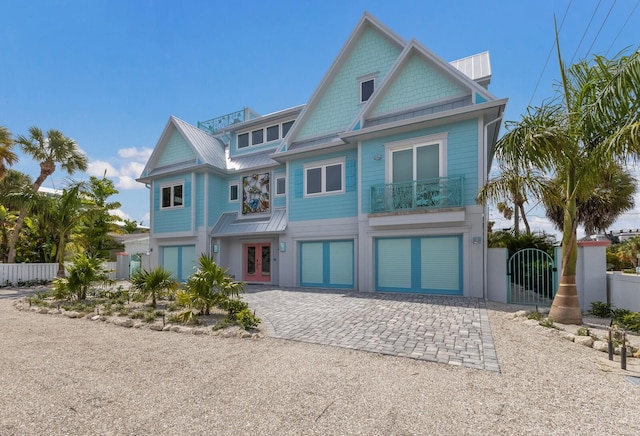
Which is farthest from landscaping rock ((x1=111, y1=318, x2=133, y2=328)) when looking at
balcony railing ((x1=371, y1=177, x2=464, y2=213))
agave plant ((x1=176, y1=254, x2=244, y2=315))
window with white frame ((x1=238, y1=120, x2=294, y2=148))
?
window with white frame ((x1=238, y1=120, x2=294, y2=148))

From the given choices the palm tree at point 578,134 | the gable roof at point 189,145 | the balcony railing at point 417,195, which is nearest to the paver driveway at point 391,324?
the palm tree at point 578,134

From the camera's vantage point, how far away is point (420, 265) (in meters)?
12.6

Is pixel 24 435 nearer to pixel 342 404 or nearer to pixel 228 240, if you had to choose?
pixel 342 404

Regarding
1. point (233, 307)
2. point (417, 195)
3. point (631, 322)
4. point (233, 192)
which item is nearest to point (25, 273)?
point (233, 192)

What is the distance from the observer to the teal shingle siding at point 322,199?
Result: 1433 centimetres

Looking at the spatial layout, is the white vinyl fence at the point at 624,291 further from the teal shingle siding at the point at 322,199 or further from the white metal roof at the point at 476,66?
the white metal roof at the point at 476,66

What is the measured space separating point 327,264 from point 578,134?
1007 cm

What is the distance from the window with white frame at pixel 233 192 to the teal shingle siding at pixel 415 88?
29.5 ft

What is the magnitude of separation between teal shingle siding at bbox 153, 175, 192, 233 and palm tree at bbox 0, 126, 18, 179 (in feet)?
21.2

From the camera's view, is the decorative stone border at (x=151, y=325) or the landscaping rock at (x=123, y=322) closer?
the decorative stone border at (x=151, y=325)

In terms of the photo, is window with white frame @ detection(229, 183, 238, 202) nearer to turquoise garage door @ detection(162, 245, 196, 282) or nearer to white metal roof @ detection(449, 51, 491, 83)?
turquoise garage door @ detection(162, 245, 196, 282)

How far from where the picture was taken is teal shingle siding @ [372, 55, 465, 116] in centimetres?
1266

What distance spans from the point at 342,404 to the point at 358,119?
462 inches

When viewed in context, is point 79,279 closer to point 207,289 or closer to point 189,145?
point 207,289
